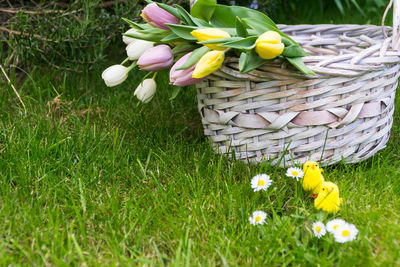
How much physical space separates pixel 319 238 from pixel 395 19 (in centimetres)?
52

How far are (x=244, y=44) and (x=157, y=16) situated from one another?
0.21m

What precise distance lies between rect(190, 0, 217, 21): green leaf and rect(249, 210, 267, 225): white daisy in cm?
44

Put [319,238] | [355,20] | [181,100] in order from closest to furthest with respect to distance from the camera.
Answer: [319,238]
[181,100]
[355,20]

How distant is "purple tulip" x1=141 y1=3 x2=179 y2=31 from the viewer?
938mm

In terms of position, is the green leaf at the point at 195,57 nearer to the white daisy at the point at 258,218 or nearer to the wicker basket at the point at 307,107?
the wicker basket at the point at 307,107

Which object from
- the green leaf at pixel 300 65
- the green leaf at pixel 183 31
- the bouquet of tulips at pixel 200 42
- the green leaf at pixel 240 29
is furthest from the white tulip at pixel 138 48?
the green leaf at pixel 300 65

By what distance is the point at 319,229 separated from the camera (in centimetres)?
76

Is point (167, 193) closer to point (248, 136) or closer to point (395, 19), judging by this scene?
point (248, 136)

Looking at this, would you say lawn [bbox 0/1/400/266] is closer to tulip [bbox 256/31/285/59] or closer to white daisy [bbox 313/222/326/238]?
white daisy [bbox 313/222/326/238]

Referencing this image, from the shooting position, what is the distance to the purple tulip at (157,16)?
0.94 m

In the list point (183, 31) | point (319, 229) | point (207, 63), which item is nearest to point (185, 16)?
point (183, 31)

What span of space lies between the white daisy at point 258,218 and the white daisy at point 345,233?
13 cm

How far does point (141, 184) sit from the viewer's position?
37.9 inches

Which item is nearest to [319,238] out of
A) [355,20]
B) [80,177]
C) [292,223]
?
[292,223]
